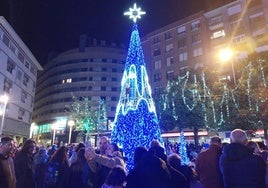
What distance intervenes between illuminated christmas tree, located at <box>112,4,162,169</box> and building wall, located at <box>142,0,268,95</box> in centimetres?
2504

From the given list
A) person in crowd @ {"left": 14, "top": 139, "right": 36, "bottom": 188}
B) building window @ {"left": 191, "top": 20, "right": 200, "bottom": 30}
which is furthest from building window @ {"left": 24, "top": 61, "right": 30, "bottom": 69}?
person in crowd @ {"left": 14, "top": 139, "right": 36, "bottom": 188}

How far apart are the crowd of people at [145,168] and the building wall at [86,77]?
6726 centimetres

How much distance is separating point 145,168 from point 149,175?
4.6 inches

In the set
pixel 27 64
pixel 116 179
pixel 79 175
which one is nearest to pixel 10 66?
pixel 27 64

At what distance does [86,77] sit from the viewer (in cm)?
7819

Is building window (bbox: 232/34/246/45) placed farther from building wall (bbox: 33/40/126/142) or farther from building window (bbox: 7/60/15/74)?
building wall (bbox: 33/40/126/142)

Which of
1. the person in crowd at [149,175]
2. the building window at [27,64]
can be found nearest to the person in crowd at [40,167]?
the person in crowd at [149,175]

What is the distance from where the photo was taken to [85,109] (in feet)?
166

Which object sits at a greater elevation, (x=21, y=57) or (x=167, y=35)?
(x=167, y=35)

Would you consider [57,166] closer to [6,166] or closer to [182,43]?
[6,166]

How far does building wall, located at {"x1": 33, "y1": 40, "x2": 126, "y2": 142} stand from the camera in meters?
76.7

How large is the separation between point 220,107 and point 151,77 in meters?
28.8

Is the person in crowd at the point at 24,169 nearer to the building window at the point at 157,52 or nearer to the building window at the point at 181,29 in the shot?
the building window at the point at 181,29

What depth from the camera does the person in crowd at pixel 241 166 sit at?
13.8 feet
